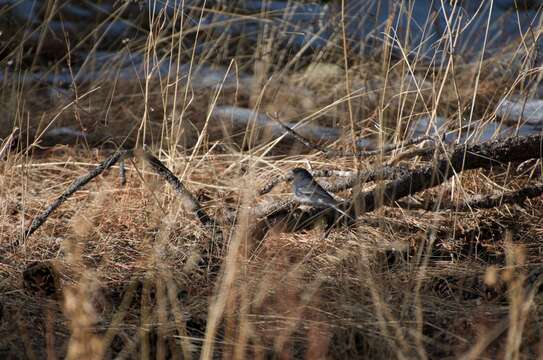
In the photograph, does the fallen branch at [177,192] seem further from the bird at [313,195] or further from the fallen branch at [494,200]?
the fallen branch at [494,200]

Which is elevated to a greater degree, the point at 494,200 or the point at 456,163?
the point at 456,163

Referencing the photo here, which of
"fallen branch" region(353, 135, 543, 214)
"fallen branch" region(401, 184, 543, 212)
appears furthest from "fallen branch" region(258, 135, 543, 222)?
"fallen branch" region(401, 184, 543, 212)

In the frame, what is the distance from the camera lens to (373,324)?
78.4 inches

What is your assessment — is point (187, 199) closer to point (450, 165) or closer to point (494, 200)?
point (450, 165)

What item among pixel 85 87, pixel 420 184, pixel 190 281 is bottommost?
pixel 85 87

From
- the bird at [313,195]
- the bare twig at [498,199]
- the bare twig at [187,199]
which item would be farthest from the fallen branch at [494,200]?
the bare twig at [187,199]

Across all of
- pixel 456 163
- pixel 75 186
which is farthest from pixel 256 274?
pixel 456 163

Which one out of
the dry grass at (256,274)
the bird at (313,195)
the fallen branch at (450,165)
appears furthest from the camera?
the fallen branch at (450,165)

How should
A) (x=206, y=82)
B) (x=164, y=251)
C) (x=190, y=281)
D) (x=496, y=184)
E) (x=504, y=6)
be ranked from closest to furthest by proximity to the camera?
1. (x=190, y=281)
2. (x=164, y=251)
3. (x=496, y=184)
4. (x=206, y=82)
5. (x=504, y=6)

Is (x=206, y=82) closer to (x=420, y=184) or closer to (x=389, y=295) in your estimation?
(x=420, y=184)

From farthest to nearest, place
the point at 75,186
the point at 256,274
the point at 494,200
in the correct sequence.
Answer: the point at 494,200 < the point at 75,186 < the point at 256,274

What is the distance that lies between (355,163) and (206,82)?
2106mm

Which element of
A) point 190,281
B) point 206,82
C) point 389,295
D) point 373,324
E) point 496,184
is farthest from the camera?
point 206,82

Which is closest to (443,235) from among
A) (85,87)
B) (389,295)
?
(389,295)
